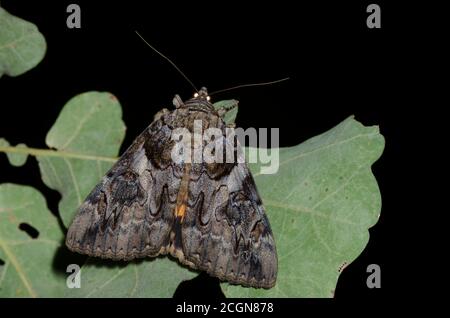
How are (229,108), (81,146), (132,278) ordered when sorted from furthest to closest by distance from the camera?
(81,146) → (229,108) → (132,278)

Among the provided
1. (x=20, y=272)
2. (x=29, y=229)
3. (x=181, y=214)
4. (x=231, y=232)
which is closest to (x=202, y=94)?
(x=181, y=214)

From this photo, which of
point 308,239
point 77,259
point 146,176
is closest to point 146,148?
point 146,176

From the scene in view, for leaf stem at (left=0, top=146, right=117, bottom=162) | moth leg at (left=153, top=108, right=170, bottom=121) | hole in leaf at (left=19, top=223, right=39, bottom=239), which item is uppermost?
moth leg at (left=153, top=108, right=170, bottom=121)

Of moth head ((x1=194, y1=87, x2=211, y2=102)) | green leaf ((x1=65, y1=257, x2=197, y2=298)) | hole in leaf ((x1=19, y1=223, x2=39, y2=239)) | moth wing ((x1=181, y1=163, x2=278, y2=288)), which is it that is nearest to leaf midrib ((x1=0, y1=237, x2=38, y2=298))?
hole in leaf ((x1=19, y1=223, x2=39, y2=239))

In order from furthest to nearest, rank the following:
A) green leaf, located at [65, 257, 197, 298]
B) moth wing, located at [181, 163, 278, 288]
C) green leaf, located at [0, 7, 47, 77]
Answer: green leaf, located at [0, 7, 47, 77] → green leaf, located at [65, 257, 197, 298] → moth wing, located at [181, 163, 278, 288]

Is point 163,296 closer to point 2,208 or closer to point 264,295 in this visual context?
point 264,295

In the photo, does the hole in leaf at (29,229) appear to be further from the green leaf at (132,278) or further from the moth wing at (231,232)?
the moth wing at (231,232)

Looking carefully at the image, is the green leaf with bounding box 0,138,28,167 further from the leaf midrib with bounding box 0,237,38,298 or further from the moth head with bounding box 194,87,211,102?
the moth head with bounding box 194,87,211,102

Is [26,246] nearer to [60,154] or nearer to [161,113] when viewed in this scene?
[60,154]
